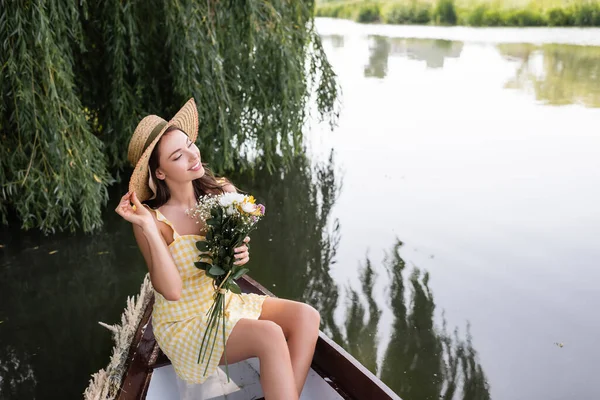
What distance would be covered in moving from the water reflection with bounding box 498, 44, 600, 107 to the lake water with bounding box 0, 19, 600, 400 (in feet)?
5.32

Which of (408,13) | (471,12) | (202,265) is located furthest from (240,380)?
(408,13)

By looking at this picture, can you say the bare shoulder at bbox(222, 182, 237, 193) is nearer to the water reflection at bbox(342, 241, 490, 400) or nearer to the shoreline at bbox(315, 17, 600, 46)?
the water reflection at bbox(342, 241, 490, 400)

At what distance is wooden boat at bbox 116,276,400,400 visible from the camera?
2312mm

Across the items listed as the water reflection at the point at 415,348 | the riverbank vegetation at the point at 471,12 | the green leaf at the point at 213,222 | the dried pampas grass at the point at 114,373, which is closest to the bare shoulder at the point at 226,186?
the green leaf at the point at 213,222

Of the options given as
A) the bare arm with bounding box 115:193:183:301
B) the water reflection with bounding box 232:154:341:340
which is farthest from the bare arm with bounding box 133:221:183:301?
the water reflection with bounding box 232:154:341:340

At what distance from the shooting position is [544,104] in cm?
1027

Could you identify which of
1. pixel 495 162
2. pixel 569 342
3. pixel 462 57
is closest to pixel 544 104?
pixel 495 162

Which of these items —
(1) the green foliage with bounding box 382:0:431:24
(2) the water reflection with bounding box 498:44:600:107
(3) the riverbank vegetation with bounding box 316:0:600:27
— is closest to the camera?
(2) the water reflection with bounding box 498:44:600:107

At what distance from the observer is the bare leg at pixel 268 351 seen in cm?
211

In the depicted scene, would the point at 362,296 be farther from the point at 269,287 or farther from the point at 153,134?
the point at 153,134

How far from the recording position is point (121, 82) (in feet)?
16.6

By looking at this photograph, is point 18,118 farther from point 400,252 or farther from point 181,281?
point 400,252

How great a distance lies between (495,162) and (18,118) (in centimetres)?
513

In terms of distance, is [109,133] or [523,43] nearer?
[109,133]
